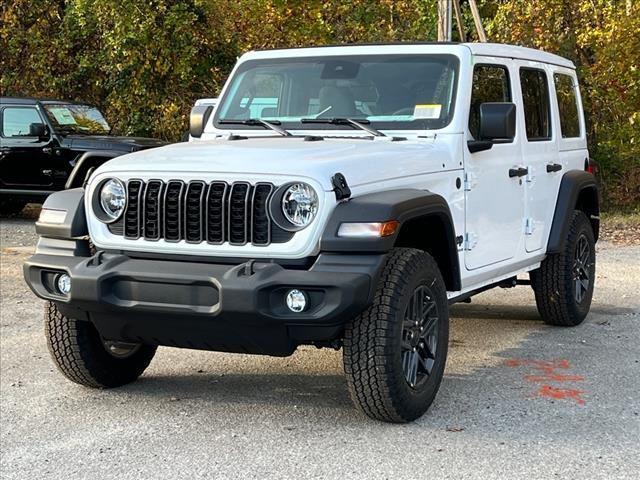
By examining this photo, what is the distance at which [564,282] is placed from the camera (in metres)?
7.16

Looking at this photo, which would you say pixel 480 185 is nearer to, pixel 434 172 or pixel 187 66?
pixel 434 172

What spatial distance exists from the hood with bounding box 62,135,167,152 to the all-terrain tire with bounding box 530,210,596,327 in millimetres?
6986

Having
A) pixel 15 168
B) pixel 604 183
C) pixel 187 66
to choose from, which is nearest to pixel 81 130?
pixel 15 168

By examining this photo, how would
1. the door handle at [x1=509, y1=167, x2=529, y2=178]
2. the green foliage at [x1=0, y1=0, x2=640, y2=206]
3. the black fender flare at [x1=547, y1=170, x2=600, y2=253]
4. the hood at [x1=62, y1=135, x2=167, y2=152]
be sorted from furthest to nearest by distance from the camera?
1. the green foliage at [x1=0, y1=0, x2=640, y2=206]
2. the hood at [x1=62, y1=135, x2=167, y2=152]
3. the black fender flare at [x1=547, y1=170, x2=600, y2=253]
4. the door handle at [x1=509, y1=167, x2=529, y2=178]

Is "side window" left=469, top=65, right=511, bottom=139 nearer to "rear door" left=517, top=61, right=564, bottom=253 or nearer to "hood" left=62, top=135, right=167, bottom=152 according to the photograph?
"rear door" left=517, top=61, right=564, bottom=253

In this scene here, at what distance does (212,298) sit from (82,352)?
1185mm

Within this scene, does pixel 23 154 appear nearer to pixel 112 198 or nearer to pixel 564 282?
pixel 564 282

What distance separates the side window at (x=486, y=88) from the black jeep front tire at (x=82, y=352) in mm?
2423

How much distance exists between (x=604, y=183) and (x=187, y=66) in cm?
744

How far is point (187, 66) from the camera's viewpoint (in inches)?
687

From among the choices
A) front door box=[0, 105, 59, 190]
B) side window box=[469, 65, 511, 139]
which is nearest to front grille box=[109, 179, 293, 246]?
side window box=[469, 65, 511, 139]

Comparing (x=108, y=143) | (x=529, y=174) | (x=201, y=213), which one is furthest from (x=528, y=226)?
(x=108, y=143)

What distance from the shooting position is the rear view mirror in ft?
18.0

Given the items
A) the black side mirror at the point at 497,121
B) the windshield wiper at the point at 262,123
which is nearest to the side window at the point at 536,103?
the black side mirror at the point at 497,121
